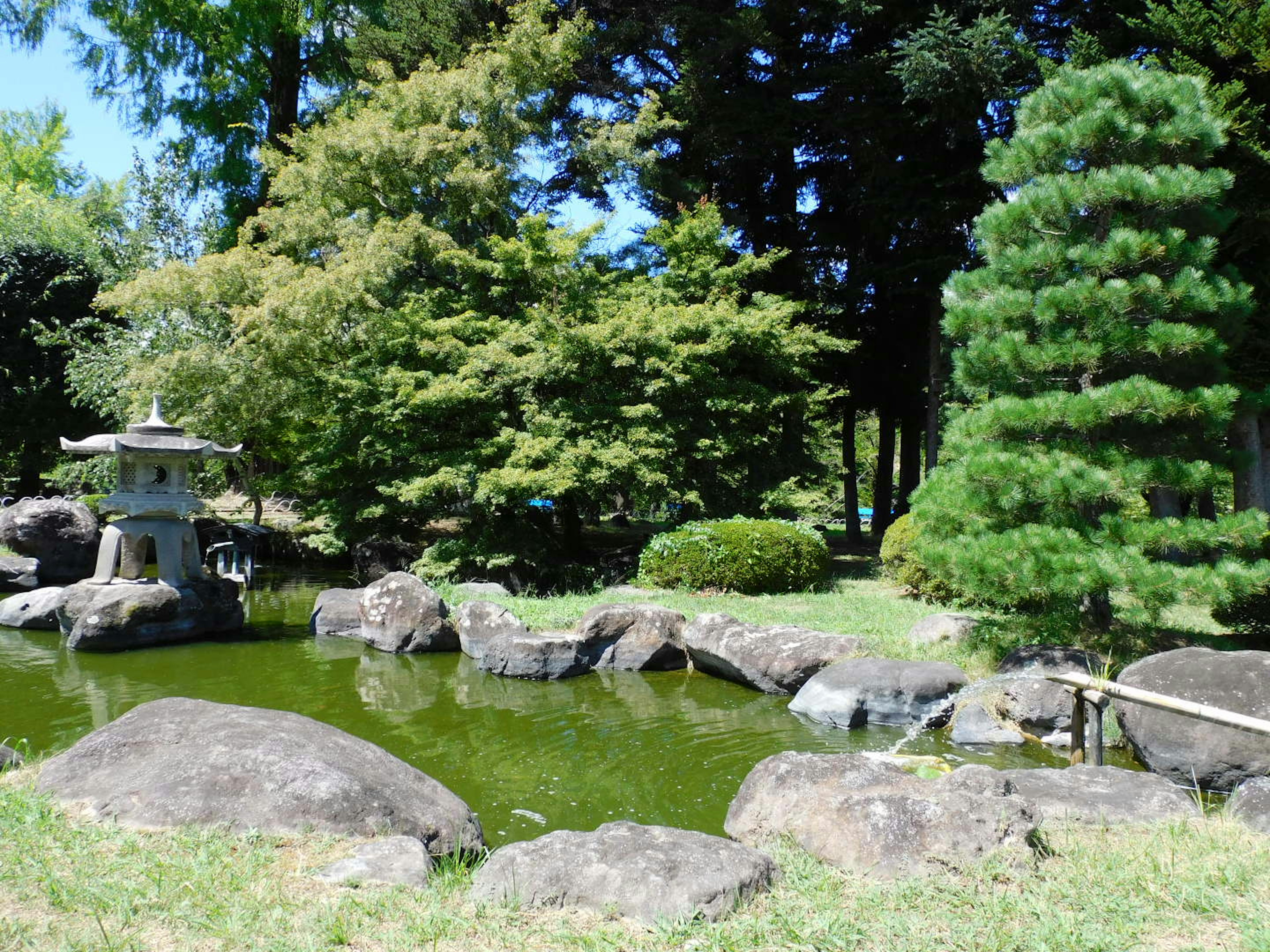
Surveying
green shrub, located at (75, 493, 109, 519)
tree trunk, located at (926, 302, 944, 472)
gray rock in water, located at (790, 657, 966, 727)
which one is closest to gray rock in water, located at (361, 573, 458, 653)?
gray rock in water, located at (790, 657, 966, 727)

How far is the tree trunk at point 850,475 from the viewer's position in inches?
761

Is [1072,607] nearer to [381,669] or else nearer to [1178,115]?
[1178,115]

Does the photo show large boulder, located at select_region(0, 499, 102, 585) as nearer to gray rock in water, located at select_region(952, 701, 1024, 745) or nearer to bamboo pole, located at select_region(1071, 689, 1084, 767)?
gray rock in water, located at select_region(952, 701, 1024, 745)

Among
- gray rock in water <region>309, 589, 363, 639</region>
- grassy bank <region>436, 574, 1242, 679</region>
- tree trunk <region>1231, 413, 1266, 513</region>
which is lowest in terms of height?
gray rock in water <region>309, 589, 363, 639</region>

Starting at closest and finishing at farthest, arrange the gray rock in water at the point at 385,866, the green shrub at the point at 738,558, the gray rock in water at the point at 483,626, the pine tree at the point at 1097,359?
the gray rock in water at the point at 385,866 < the pine tree at the point at 1097,359 < the gray rock in water at the point at 483,626 < the green shrub at the point at 738,558

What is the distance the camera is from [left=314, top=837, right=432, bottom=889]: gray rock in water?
352 centimetres

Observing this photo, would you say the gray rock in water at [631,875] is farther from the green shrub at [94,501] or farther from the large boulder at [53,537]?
the green shrub at [94,501]

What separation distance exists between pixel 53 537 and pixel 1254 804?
58.8 ft

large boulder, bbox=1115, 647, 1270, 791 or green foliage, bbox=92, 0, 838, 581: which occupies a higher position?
green foliage, bbox=92, 0, 838, 581

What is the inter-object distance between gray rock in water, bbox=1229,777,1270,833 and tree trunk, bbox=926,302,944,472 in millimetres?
11804

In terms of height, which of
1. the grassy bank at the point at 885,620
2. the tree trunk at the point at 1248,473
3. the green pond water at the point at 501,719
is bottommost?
the green pond water at the point at 501,719

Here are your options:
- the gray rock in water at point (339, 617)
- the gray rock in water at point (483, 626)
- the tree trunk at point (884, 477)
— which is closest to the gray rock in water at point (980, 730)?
the gray rock in water at point (483, 626)

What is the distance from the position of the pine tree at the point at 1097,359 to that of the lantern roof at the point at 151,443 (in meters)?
9.51

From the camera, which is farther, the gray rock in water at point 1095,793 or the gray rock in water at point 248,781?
the gray rock in water at point 1095,793
